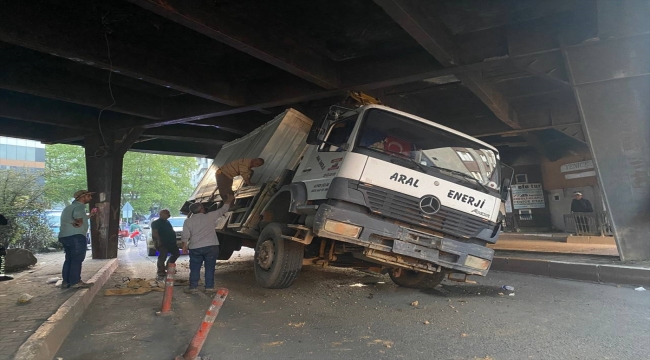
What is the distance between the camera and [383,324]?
4.67 meters

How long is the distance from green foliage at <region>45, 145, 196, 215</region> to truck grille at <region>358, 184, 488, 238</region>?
21.6m

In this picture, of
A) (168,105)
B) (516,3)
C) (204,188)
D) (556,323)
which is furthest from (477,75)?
(168,105)

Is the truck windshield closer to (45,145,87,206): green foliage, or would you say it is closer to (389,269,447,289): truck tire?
(389,269,447,289): truck tire

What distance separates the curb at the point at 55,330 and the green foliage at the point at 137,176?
742 inches

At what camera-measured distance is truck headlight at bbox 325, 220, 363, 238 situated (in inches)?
201

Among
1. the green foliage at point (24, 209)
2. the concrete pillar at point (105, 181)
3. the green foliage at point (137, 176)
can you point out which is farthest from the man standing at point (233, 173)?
the green foliage at point (137, 176)

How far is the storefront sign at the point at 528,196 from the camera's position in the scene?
60.3ft

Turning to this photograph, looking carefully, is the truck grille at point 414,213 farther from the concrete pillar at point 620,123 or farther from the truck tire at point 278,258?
the concrete pillar at point 620,123

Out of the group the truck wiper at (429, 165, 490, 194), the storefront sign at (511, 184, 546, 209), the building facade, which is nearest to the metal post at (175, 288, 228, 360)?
the truck wiper at (429, 165, 490, 194)

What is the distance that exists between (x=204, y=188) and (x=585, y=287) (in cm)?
862

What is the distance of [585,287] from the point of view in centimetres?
681

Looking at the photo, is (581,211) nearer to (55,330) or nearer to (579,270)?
(579,270)

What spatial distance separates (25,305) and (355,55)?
280 inches

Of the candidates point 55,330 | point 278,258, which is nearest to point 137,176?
point 278,258
